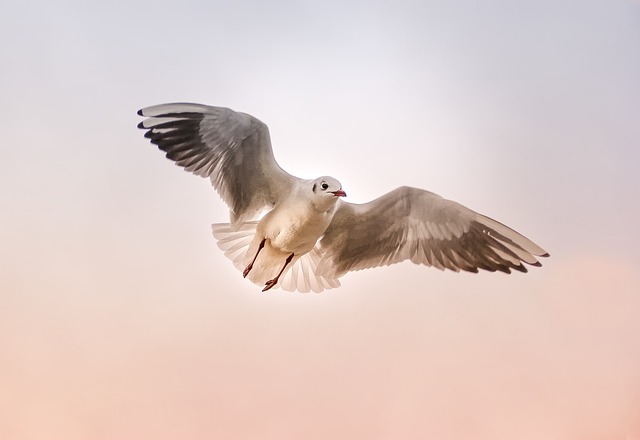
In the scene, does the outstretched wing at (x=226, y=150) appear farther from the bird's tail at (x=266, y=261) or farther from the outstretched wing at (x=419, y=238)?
the outstretched wing at (x=419, y=238)

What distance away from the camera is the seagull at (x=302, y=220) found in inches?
79.0

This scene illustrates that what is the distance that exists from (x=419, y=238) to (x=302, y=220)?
409 millimetres

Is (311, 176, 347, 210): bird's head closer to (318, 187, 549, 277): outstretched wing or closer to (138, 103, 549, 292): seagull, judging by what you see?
(138, 103, 549, 292): seagull

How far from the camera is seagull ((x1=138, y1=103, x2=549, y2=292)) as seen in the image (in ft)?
6.59

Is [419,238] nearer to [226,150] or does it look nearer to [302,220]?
[302,220]

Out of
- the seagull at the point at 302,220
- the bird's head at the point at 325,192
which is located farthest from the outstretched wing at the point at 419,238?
the bird's head at the point at 325,192

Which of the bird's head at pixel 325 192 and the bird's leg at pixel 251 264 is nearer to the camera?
the bird's head at pixel 325 192

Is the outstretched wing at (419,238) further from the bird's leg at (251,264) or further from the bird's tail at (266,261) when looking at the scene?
the bird's leg at (251,264)

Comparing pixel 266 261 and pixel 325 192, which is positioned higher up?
pixel 325 192

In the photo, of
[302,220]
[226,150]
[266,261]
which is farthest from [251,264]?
[226,150]

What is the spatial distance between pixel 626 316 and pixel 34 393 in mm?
2259

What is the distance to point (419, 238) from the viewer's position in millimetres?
2219

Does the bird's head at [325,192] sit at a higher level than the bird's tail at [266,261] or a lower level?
higher

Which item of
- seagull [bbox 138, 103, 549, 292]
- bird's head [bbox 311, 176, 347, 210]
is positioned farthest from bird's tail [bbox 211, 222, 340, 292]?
bird's head [bbox 311, 176, 347, 210]
